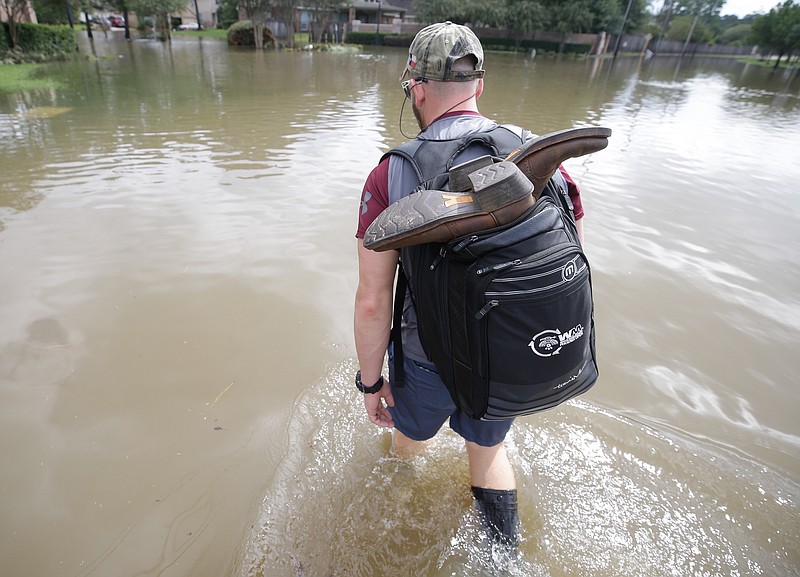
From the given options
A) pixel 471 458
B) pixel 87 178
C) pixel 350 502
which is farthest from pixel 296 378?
pixel 87 178

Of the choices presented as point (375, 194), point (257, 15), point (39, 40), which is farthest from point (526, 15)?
point (375, 194)

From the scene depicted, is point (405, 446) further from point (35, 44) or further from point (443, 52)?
point (35, 44)

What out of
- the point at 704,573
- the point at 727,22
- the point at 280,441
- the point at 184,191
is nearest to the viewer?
the point at 704,573

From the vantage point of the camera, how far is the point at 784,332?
351 cm

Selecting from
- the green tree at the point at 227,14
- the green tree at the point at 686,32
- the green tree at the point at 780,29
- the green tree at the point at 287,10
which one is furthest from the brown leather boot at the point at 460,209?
the green tree at the point at 686,32

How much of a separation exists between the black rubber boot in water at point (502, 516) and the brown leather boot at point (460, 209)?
1287 millimetres

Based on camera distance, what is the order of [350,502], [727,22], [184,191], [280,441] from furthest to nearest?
[727,22] < [184,191] < [280,441] < [350,502]

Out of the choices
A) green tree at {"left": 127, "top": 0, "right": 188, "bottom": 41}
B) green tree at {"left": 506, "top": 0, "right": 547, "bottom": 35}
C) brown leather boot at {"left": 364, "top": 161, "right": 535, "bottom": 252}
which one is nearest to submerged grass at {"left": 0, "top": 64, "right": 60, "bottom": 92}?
brown leather boot at {"left": 364, "top": 161, "right": 535, "bottom": 252}

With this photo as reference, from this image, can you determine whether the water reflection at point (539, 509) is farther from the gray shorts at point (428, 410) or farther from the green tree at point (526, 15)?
the green tree at point (526, 15)

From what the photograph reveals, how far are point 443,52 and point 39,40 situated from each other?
84.7ft

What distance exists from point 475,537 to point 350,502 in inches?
23.5

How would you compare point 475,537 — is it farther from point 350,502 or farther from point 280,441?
point 280,441

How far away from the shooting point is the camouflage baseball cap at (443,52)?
1.36 meters

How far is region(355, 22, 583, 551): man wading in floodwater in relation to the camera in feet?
4.45
